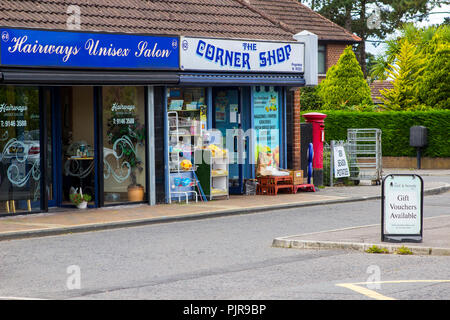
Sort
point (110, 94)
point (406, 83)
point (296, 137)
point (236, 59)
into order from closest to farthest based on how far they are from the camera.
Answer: point (110, 94), point (236, 59), point (296, 137), point (406, 83)

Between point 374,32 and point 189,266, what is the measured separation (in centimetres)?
5019

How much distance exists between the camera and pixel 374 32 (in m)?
58.2

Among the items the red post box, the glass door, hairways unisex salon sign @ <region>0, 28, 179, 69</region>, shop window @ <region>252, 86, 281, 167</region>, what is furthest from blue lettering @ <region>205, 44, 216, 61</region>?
the red post box

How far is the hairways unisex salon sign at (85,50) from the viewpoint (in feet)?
50.5

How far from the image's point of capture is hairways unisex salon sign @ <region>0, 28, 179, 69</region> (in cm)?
1539

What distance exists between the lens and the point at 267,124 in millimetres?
20469

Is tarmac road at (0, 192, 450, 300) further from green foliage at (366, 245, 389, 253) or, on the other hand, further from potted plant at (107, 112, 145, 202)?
potted plant at (107, 112, 145, 202)

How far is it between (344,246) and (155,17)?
903 cm

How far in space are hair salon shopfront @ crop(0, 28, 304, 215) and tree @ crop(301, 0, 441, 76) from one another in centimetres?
3637

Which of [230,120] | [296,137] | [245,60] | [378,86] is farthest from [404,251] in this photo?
[378,86]

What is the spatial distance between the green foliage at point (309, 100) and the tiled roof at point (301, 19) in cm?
386

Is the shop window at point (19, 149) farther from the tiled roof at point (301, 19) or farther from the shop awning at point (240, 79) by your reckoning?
the tiled roof at point (301, 19)

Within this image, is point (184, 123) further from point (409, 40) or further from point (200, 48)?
point (409, 40)
